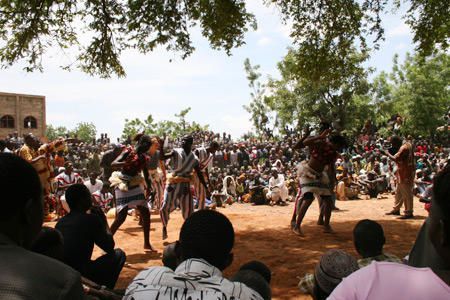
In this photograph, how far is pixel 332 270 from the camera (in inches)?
99.2

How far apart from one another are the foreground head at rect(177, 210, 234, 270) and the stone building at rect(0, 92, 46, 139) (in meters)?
41.7

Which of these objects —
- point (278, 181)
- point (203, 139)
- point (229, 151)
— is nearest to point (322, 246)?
point (278, 181)

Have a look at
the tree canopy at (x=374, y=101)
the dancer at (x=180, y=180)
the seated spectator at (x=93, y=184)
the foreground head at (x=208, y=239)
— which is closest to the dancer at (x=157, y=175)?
the seated spectator at (x=93, y=184)

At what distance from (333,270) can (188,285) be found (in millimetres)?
1175

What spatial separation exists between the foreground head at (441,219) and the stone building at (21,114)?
140 ft

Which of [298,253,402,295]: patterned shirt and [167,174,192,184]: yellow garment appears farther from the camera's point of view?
[167,174,192,184]: yellow garment

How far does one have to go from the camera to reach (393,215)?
995 cm

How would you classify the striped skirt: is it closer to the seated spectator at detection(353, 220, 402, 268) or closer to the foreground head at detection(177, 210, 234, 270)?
the seated spectator at detection(353, 220, 402, 268)

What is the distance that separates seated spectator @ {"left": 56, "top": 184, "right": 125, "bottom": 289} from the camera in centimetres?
357

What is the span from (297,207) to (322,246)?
3.65 feet

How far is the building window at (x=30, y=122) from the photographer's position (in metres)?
40.7

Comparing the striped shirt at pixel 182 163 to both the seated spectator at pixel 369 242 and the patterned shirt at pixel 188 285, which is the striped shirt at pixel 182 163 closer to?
the seated spectator at pixel 369 242

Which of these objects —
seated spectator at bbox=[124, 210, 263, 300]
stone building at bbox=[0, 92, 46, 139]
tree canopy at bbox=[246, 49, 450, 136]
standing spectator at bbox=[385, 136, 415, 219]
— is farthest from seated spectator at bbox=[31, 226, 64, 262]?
stone building at bbox=[0, 92, 46, 139]

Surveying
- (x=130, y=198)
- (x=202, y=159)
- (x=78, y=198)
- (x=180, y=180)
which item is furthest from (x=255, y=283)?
(x=202, y=159)
